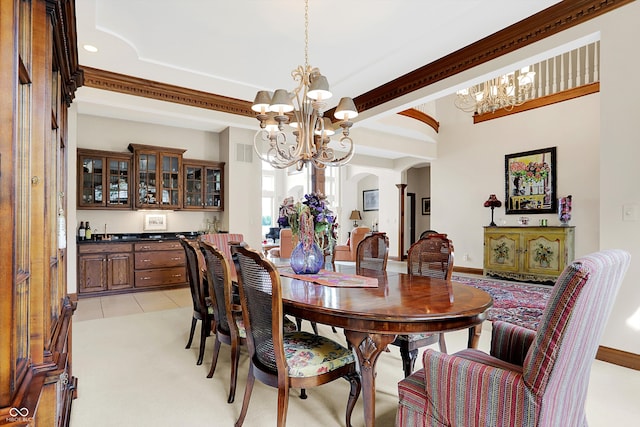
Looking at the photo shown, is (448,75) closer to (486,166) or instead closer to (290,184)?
(486,166)

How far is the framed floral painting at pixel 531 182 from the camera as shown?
621 cm

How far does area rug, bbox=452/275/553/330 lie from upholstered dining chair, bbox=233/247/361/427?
7.27ft

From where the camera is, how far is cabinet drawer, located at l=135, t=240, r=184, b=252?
537 centimetres

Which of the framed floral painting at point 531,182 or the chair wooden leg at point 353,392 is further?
the framed floral painting at point 531,182

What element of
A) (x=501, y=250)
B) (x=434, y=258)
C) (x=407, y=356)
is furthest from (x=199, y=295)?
(x=501, y=250)

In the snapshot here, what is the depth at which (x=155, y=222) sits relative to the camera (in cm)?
596

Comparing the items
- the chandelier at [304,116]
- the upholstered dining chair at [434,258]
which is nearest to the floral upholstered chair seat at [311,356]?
the upholstered dining chair at [434,258]

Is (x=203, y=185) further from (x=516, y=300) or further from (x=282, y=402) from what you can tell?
(x=516, y=300)

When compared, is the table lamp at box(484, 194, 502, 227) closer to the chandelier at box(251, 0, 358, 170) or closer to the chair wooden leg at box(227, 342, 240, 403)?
the chandelier at box(251, 0, 358, 170)

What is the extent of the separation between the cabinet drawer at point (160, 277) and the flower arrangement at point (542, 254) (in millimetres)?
5858

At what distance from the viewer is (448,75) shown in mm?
3848

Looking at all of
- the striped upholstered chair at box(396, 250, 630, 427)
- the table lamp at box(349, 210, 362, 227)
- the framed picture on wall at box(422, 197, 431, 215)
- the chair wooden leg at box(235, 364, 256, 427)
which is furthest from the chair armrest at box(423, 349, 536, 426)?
the table lamp at box(349, 210, 362, 227)

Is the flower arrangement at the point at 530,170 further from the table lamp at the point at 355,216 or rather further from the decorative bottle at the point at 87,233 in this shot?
the decorative bottle at the point at 87,233

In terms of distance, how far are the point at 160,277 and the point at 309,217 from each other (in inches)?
161
